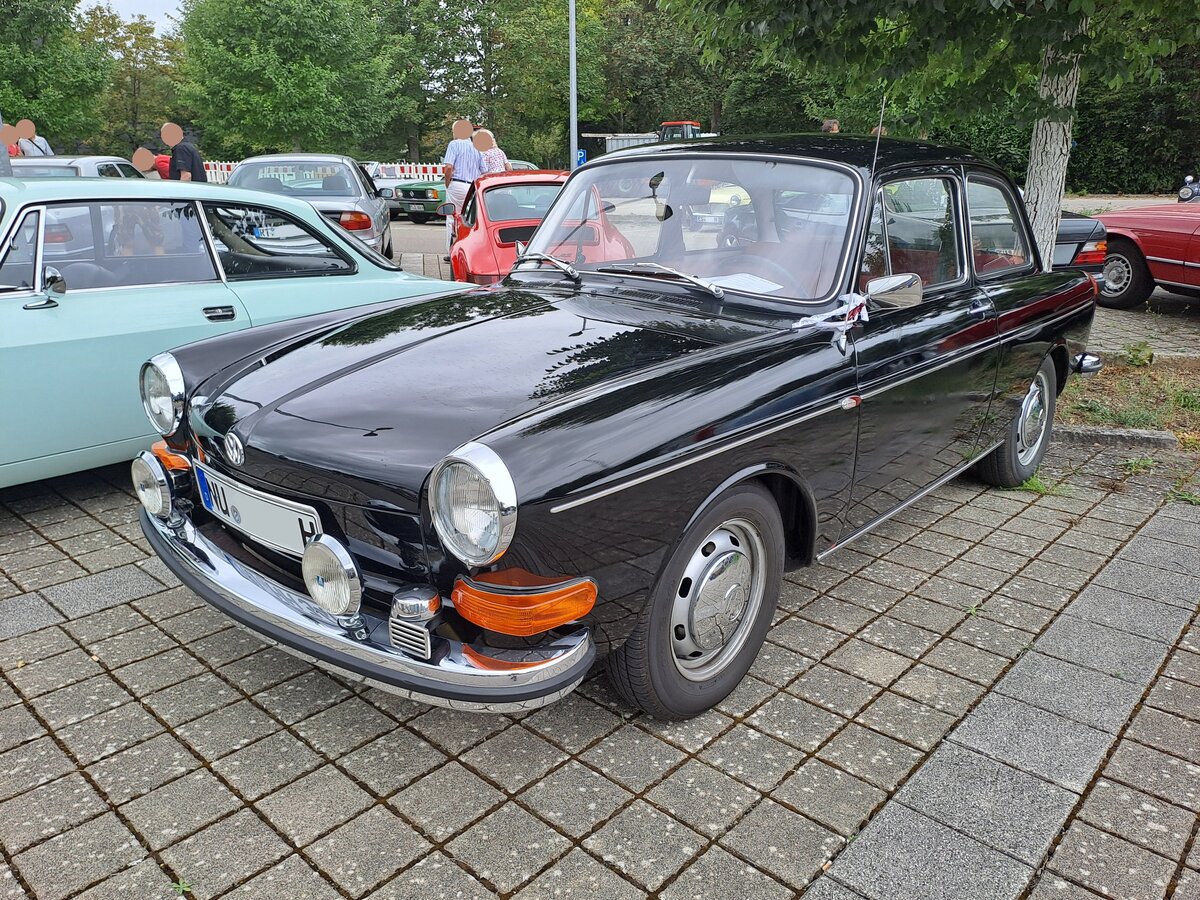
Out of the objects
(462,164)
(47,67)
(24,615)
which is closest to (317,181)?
(462,164)

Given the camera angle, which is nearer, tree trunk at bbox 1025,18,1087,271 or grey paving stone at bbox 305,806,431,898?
grey paving stone at bbox 305,806,431,898

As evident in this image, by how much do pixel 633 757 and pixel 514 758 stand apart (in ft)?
1.18

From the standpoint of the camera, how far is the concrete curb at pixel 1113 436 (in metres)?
5.74

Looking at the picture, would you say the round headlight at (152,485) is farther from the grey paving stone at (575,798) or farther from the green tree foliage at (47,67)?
the green tree foliage at (47,67)

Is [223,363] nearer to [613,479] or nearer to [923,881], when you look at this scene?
[613,479]

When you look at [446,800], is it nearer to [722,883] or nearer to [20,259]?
[722,883]

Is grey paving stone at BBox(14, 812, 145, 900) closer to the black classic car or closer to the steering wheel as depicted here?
the black classic car

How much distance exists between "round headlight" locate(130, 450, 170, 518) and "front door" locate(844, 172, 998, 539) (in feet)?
8.02

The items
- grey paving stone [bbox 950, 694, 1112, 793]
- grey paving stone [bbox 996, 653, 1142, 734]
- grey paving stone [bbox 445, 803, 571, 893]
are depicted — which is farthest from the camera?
grey paving stone [bbox 996, 653, 1142, 734]

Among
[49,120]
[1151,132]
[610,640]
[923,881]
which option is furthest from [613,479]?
[49,120]

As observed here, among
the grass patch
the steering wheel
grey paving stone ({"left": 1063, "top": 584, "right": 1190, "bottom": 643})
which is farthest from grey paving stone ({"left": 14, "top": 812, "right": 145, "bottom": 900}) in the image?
the grass patch

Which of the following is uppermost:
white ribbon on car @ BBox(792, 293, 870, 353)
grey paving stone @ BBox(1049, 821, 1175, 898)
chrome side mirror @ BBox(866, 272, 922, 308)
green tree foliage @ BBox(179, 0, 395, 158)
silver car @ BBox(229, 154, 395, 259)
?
green tree foliage @ BBox(179, 0, 395, 158)

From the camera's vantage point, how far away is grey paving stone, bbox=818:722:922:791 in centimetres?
274

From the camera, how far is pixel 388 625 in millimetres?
2473
